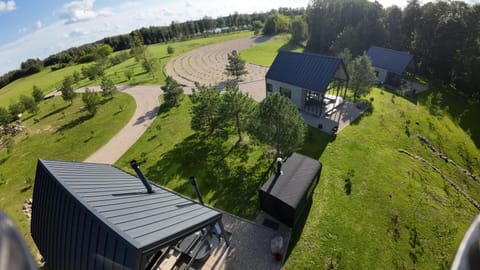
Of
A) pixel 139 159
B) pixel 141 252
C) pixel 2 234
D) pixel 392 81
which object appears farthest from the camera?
pixel 392 81

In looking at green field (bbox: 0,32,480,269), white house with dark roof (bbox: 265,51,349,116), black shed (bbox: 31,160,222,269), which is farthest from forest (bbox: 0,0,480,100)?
black shed (bbox: 31,160,222,269)

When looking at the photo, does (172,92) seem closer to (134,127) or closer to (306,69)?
(134,127)

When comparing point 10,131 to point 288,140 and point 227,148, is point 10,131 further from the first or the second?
point 288,140

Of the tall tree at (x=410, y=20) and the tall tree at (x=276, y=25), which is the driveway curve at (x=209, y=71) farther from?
the tall tree at (x=410, y=20)

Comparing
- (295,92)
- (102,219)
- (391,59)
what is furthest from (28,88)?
(391,59)

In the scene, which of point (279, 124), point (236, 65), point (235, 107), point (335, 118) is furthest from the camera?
point (236, 65)

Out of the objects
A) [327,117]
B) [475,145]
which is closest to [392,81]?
[475,145]

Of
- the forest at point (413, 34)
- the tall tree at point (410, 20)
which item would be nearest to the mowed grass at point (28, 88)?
the forest at point (413, 34)
